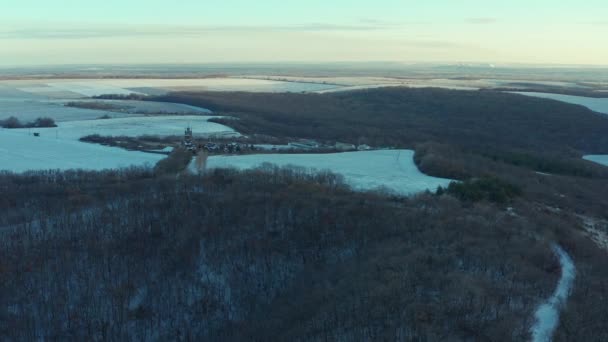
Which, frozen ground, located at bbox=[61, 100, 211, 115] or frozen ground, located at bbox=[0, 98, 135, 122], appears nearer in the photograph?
frozen ground, located at bbox=[0, 98, 135, 122]

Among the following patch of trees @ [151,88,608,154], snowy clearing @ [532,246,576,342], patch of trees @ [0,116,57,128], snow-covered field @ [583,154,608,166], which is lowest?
snow-covered field @ [583,154,608,166]

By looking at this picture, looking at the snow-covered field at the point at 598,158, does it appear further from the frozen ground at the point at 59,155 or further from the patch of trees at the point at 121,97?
the patch of trees at the point at 121,97

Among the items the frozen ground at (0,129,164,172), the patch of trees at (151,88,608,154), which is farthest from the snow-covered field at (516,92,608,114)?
the frozen ground at (0,129,164,172)

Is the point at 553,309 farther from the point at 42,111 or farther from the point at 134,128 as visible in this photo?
the point at 42,111

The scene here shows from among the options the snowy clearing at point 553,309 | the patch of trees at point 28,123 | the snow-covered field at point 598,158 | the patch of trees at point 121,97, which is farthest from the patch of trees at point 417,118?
the snowy clearing at point 553,309

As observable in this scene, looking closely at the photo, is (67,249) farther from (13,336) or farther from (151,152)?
(151,152)

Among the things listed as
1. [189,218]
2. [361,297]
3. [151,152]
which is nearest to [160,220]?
[189,218]

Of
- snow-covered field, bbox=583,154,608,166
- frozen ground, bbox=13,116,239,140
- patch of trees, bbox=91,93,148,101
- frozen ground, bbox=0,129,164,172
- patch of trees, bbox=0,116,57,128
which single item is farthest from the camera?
patch of trees, bbox=91,93,148,101

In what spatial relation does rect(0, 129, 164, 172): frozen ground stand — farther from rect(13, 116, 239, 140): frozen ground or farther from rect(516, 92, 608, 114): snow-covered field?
rect(516, 92, 608, 114): snow-covered field
